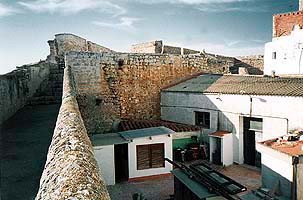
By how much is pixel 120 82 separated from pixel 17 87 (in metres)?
8.49

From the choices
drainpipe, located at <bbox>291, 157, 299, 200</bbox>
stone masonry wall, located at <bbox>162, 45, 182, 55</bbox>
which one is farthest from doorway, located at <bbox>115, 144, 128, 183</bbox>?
stone masonry wall, located at <bbox>162, 45, 182, 55</bbox>

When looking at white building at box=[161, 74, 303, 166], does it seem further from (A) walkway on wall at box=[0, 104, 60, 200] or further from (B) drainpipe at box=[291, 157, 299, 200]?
(A) walkway on wall at box=[0, 104, 60, 200]

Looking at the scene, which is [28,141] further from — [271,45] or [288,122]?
[271,45]

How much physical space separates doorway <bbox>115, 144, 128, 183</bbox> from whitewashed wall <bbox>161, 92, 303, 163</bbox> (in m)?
5.41

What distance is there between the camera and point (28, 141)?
678 centimetres

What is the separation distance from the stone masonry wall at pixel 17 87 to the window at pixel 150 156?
234 inches

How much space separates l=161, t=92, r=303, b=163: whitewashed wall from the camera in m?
13.8

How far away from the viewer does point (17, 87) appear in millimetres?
12461

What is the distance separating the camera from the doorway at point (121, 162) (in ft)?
49.0

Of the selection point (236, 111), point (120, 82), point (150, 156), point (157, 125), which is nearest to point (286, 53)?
point (236, 111)

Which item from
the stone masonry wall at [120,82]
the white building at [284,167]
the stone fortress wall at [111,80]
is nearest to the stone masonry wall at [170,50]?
the stone fortress wall at [111,80]

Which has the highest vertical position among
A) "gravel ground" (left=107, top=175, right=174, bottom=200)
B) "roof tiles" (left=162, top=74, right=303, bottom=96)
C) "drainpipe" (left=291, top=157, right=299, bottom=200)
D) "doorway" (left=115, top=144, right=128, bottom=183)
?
"roof tiles" (left=162, top=74, right=303, bottom=96)

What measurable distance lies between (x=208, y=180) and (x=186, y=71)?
1385 cm

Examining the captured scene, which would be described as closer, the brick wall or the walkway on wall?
the walkway on wall
